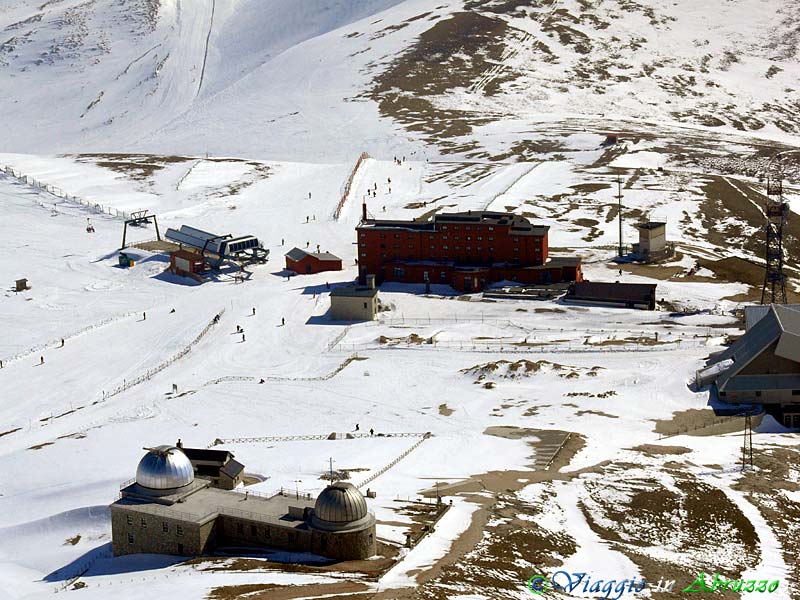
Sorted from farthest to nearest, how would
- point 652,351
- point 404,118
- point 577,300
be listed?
1. point 404,118
2. point 577,300
3. point 652,351

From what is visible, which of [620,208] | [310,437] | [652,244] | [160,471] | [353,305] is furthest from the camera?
[620,208]

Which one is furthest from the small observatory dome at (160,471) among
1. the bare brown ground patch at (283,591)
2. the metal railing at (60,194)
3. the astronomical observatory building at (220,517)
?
the metal railing at (60,194)

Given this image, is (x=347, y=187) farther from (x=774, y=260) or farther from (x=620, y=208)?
(x=774, y=260)

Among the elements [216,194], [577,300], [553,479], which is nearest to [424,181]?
[216,194]

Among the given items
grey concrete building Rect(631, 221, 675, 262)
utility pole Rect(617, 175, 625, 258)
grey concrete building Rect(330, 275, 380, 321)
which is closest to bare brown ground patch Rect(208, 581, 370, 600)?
grey concrete building Rect(330, 275, 380, 321)

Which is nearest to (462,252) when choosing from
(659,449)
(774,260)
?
(774,260)

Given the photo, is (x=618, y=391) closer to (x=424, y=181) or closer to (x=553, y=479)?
(x=553, y=479)
